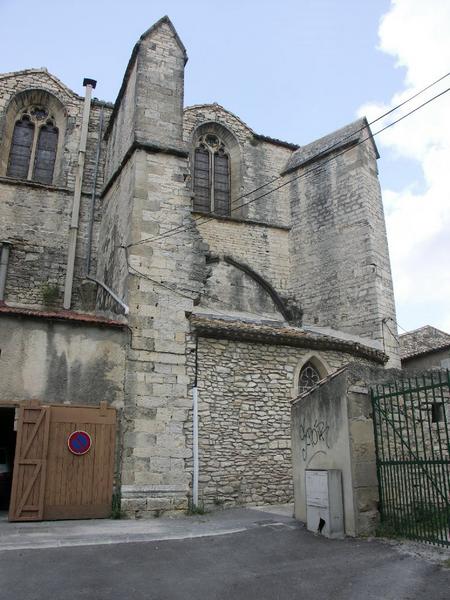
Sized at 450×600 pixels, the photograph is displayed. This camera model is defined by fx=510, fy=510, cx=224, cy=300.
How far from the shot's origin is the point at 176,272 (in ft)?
32.6

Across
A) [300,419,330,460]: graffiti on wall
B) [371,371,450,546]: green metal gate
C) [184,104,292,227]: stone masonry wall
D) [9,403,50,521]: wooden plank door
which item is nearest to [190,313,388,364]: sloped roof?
[300,419,330,460]: graffiti on wall

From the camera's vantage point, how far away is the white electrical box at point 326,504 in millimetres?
5941

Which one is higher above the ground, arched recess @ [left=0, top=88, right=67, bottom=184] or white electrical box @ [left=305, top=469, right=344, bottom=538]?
arched recess @ [left=0, top=88, right=67, bottom=184]

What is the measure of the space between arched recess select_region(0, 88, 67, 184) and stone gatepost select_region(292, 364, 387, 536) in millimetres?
10410

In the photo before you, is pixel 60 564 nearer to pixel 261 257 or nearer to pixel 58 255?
pixel 58 255

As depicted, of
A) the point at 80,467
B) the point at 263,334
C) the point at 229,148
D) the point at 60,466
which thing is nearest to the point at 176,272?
the point at 263,334

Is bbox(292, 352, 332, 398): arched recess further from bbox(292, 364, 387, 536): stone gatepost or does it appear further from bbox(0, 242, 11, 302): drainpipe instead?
bbox(0, 242, 11, 302): drainpipe

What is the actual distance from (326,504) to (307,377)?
4.76 meters

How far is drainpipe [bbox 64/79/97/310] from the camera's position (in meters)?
12.7

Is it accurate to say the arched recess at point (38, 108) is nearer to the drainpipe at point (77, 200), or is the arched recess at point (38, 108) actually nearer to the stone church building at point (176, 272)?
the stone church building at point (176, 272)

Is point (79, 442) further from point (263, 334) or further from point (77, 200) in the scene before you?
point (77, 200)

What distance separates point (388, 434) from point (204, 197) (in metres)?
10.8

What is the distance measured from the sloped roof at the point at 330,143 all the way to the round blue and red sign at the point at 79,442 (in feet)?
35.2

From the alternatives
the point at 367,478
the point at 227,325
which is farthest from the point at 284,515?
the point at 227,325
